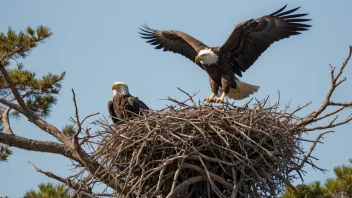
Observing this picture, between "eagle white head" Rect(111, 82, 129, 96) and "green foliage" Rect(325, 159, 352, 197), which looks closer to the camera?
"green foliage" Rect(325, 159, 352, 197)

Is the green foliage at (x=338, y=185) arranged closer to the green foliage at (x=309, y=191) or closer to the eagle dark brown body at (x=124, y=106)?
the green foliage at (x=309, y=191)

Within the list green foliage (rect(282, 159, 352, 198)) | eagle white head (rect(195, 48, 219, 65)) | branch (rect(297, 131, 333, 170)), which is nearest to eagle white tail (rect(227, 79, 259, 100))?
eagle white head (rect(195, 48, 219, 65))

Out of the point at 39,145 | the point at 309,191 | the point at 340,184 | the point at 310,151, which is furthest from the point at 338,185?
the point at 39,145

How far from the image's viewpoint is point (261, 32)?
839cm

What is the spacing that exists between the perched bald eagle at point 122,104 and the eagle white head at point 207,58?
95cm

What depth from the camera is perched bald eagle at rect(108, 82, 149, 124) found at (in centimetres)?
746

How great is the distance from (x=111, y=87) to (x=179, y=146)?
2.12 metres

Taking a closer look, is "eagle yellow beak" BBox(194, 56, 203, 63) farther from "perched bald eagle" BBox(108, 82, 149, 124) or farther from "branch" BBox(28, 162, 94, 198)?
"branch" BBox(28, 162, 94, 198)

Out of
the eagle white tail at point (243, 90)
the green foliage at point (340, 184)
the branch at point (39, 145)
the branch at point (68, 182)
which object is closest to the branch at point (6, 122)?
the branch at point (39, 145)

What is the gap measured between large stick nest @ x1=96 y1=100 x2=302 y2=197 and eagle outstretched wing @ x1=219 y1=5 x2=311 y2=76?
211cm

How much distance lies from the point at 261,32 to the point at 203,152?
263cm

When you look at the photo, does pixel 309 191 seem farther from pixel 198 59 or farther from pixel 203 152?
pixel 198 59

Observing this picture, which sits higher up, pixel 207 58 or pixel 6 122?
pixel 207 58

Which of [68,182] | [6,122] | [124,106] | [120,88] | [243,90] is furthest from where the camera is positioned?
[243,90]
